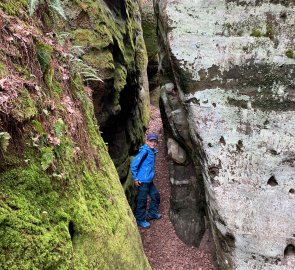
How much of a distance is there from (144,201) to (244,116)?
3201 millimetres

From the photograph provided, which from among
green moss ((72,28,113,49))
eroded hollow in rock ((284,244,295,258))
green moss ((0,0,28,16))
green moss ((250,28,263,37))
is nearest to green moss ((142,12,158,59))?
green moss ((72,28,113,49))

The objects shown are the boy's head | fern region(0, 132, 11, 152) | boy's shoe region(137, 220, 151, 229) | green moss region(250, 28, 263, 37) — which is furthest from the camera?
boy's shoe region(137, 220, 151, 229)

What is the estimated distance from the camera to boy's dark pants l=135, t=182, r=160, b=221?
26.5 ft

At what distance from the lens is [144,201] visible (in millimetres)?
8109

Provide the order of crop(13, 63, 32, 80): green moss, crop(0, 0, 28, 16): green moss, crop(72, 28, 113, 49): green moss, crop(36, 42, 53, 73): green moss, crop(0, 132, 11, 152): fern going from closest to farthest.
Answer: crop(0, 132, 11, 152): fern, crop(13, 63, 32, 80): green moss, crop(0, 0, 28, 16): green moss, crop(36, 42, 53, 73): green moss, crop(72, 28, 113, 49): green moss

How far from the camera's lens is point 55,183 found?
2943 mm

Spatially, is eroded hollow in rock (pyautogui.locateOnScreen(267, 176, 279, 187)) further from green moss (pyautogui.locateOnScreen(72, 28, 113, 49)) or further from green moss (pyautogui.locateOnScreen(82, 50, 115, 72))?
green moss (pyautogui.locateOnScreen(72, 28, 113, 49))

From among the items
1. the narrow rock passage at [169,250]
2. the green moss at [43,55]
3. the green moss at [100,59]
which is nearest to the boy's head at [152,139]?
the green moss at [100,59]

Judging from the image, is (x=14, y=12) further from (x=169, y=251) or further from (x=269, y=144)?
(x=169, y=251)

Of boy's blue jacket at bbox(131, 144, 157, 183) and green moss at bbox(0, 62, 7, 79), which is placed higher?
green moss at bbox(0, 62, 7, 79)

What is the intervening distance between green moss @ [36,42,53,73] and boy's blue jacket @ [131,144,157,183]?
4.50m

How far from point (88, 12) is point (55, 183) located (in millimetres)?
5014

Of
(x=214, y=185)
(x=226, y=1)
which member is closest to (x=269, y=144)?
(x=214, y=185)

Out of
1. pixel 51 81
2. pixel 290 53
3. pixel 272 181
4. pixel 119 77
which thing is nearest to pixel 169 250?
pixel 272 181
